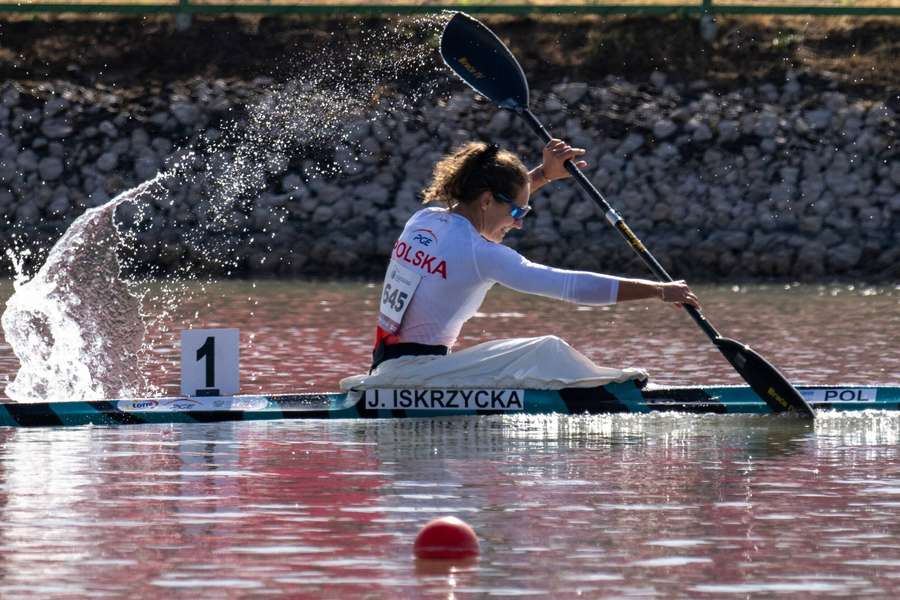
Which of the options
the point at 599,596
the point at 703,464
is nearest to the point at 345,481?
the point at 703,464

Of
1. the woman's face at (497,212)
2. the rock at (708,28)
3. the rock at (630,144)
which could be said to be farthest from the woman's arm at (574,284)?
the rock at (708,28)

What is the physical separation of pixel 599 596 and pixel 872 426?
4640 millimetres

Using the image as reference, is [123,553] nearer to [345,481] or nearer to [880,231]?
[345,481]

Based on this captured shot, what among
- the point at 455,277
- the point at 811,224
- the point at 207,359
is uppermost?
the point at 811,224

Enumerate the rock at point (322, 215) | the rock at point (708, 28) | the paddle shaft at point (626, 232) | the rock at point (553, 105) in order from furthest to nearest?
the rock at point (708, 28) → the rock at point (553, 105) → the rock at point (322, 215) → the paddle shaft at point (626, 232)

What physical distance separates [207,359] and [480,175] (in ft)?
5.37

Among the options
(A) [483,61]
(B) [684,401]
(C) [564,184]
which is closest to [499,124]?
(C) [564,184]

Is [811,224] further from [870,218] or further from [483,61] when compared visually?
[483,61]

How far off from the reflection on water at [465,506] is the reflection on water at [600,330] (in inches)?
96.3

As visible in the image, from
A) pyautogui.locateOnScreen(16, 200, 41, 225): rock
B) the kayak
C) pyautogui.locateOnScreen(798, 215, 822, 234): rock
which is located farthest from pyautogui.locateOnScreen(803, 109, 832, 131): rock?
the kayak

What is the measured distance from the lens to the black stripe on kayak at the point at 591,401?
37.8 feet

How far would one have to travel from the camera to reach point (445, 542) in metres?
7.95

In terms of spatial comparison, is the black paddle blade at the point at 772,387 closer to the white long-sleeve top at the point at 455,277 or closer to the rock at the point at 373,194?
the white long-sleeve top at the point at 455,277

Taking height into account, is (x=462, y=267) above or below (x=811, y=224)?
below
